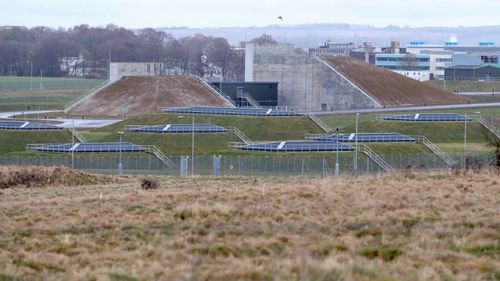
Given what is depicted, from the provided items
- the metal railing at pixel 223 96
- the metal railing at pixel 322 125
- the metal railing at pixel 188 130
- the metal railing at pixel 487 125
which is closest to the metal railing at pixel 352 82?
the metal railing at pixel 223 96

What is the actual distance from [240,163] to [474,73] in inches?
4373

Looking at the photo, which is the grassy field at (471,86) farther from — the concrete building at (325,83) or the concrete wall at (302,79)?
the concrete wall at (302,79)

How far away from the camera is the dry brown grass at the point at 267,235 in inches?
596

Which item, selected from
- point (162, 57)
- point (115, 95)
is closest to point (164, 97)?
point (115, 95)

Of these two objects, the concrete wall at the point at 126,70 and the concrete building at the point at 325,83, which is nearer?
the concrete building at the point at 325,83

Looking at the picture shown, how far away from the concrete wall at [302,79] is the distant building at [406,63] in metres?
66.7

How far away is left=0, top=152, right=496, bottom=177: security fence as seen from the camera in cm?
5853

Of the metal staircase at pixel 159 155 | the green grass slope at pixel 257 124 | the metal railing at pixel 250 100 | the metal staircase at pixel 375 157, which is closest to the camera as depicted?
the metal staircase at pixel 375 157

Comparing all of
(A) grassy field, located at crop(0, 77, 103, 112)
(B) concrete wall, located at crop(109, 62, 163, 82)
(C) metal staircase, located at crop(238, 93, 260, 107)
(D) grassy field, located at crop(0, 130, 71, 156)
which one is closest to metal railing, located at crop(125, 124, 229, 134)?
(D) grassy field, located at crop(0, 130, 71, 156)

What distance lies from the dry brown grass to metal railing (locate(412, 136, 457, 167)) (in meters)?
35.1

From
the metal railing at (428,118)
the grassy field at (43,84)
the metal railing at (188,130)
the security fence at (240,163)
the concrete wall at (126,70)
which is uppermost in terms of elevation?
the concrete wall at (126,70)

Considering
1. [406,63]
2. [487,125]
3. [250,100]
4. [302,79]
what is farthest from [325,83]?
[406,63]

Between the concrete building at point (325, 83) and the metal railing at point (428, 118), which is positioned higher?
the concrete building at point (325, 83)

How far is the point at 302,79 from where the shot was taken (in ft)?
388
